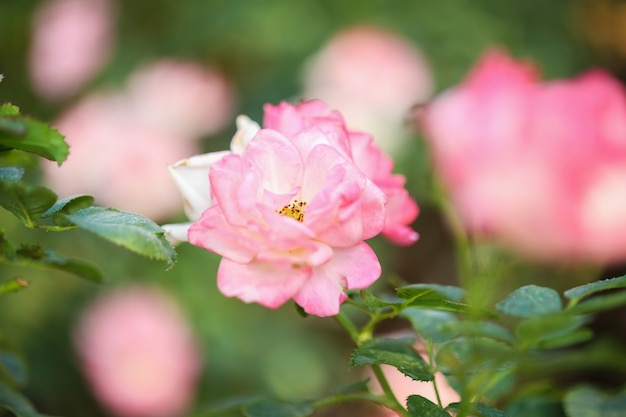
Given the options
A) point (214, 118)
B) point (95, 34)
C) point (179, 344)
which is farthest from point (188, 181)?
point (95, 34)

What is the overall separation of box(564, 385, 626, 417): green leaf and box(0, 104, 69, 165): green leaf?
303 mm

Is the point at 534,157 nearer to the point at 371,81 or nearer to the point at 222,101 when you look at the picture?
the point at 371,81

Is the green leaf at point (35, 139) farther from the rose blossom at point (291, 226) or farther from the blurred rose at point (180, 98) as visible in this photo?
the blurred rose at point (180, 98)

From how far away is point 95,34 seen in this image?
174 cm

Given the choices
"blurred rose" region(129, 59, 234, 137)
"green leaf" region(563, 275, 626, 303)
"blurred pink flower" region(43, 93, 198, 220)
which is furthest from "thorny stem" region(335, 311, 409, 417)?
"blurred rose" region(129, 59, 234, 137)

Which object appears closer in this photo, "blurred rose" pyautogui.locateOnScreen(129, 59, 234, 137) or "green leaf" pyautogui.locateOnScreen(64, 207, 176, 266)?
"green leaf" pyautogui.locateOnScreen(64, 207, 176, 266)

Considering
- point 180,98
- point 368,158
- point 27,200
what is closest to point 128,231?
point 27,200

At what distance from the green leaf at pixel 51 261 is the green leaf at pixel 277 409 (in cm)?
11

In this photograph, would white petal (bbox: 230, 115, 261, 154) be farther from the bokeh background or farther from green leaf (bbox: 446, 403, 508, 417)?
the bokeh background

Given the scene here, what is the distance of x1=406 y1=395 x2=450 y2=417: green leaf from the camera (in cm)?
40

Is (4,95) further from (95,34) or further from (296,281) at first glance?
(296,281)

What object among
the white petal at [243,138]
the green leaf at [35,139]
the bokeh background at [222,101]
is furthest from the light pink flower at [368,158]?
the bokeh background at [222,101]

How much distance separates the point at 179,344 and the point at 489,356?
1042 millimetres

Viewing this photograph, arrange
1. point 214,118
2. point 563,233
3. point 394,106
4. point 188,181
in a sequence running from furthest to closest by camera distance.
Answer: point 214,118 → point 394,106 → point 563,233 → point 188,181
